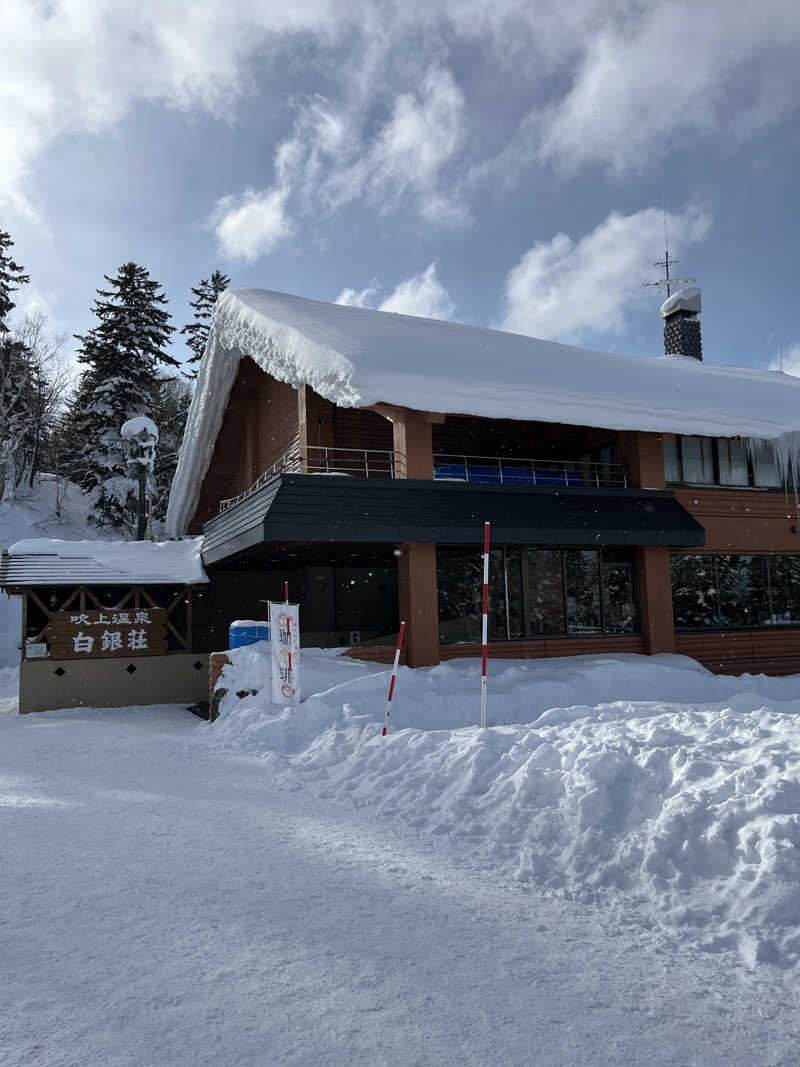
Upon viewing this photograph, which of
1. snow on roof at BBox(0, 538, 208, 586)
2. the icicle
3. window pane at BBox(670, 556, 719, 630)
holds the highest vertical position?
the icicle

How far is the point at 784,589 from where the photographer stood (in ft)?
50.5

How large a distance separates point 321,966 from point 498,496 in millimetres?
9705

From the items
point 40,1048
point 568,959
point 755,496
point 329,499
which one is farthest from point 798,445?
point 40,1048

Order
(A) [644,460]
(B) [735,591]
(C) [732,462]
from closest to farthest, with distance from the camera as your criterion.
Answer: (A) [644,460] < (B) [735,591] < (C) [732,462]

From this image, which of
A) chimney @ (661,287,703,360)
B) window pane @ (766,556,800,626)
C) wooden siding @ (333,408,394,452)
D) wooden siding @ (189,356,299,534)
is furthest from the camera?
chimney @ (661,287,703,360)

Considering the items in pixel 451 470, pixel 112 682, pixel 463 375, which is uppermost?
pixel 463 375

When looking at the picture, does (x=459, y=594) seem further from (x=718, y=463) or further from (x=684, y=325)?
(x=684, y=325)

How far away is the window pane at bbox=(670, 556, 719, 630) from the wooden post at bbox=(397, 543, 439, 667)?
5322 mm

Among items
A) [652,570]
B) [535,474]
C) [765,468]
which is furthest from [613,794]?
[765,468]

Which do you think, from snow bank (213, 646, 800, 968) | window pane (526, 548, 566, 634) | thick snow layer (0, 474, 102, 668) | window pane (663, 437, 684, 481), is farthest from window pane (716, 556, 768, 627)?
thick snow layer (0, 474, 102, 668)

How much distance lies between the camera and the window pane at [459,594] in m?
12.9

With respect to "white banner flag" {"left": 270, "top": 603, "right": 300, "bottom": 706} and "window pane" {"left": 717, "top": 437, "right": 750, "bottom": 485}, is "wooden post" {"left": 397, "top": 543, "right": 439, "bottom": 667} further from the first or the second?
"window pane" {"left": 717, "top": 437, "right": 750, "bottom": 485}

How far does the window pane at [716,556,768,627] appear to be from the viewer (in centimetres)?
1477

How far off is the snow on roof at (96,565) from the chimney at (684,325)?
15.2 metres
